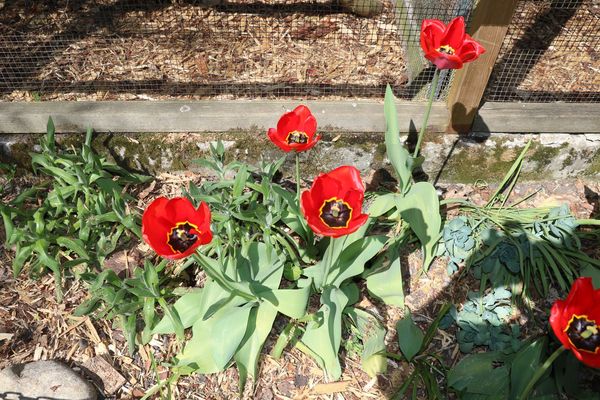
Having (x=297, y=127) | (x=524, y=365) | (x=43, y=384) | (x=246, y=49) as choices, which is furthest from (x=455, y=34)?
(x=43, y=384)

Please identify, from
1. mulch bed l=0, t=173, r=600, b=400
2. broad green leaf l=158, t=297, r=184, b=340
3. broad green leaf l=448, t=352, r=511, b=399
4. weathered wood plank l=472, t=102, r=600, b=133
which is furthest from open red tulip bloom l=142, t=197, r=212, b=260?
weathered wood plank l=472, t=102, r=600, b=133

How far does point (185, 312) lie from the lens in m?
2.11

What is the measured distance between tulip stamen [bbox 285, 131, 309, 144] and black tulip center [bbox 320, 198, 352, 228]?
1.35 ft

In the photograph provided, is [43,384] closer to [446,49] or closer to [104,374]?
[104,374]

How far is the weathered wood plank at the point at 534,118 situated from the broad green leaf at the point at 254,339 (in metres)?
1.48

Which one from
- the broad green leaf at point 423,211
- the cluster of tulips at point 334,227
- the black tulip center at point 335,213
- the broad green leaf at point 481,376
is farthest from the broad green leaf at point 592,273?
the black tulip center at point 335,213

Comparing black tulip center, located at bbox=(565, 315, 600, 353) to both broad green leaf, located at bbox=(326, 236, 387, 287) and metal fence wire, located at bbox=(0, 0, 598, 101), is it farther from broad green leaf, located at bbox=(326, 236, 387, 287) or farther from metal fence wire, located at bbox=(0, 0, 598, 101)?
metal fence wire, located at bbox=(0, 0, 598, 101)

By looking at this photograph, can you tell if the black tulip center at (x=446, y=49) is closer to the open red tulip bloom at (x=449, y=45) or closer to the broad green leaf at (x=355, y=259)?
the open red tulip bloom at (x=449, y=45)

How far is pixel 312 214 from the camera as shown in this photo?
1479mm

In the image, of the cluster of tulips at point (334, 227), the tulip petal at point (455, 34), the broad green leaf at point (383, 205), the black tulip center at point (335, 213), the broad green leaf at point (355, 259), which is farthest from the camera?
the broad green leaf at point (383, 205)

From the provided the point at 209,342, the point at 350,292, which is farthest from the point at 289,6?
the point at 209,342

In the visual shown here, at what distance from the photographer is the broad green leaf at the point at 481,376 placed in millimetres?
2000

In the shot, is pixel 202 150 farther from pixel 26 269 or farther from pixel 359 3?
pixel 359 3

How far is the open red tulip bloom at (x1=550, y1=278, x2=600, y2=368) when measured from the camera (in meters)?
1.48
